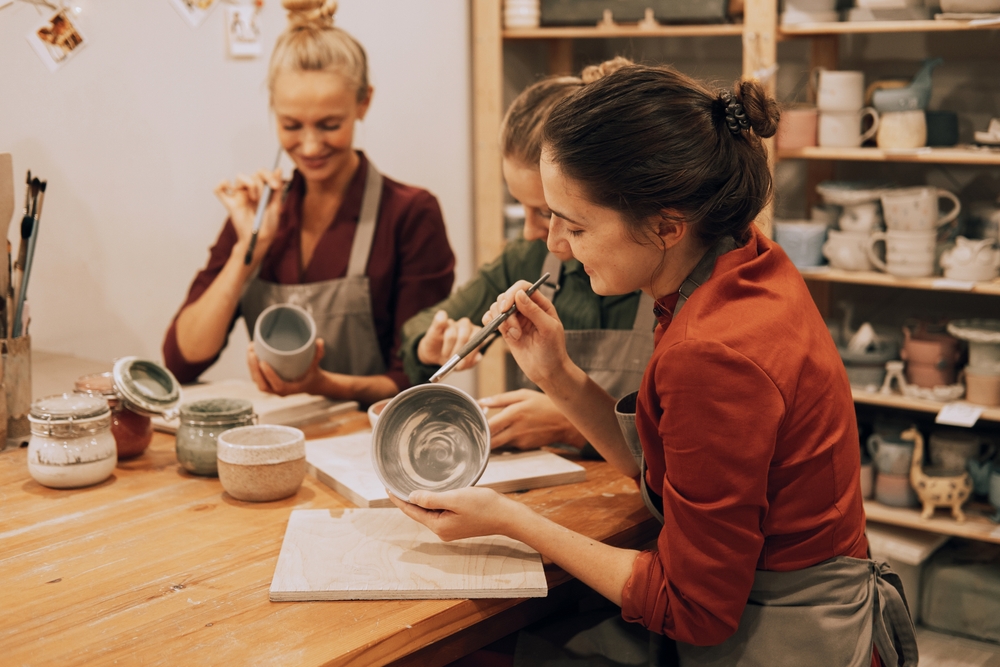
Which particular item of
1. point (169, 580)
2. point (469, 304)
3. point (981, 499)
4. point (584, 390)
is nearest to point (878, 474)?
point (981, 499)

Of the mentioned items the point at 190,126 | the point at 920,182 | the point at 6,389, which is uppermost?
the point at 190,126

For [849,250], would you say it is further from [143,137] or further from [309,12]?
[143,137]

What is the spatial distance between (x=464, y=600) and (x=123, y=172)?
5.94 feet

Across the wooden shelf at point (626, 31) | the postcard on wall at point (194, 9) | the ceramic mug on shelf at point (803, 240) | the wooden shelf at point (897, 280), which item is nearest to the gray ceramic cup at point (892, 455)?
the wooden shelf at point (897, 280)

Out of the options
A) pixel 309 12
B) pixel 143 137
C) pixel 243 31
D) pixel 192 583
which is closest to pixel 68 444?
pixel 192 583

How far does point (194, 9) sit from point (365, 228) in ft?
2.99

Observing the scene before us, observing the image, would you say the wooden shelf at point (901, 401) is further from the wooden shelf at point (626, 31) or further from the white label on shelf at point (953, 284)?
the wooden shelf at point (626, 31)

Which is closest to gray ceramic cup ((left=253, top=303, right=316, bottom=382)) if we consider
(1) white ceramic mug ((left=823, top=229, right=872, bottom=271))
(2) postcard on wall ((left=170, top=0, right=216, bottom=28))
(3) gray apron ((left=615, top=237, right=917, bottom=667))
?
(3) gray apron ((left=615, top=237, right=917, bottom=667))

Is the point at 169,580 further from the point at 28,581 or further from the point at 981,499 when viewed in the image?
the point at 981,499

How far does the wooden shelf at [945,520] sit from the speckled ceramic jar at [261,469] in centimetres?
198

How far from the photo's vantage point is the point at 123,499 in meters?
1.32

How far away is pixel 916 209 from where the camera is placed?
261cm

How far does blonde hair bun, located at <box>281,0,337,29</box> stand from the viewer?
6.74 feet

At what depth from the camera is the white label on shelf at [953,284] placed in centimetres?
254
